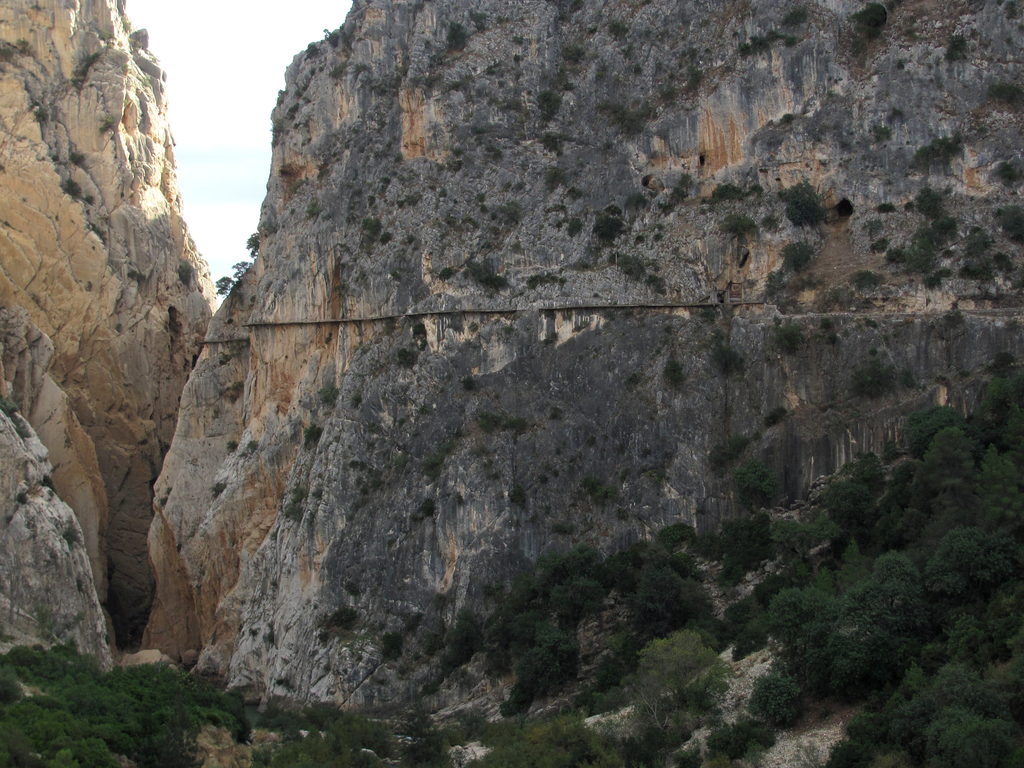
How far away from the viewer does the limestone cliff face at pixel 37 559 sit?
6144 centimetres

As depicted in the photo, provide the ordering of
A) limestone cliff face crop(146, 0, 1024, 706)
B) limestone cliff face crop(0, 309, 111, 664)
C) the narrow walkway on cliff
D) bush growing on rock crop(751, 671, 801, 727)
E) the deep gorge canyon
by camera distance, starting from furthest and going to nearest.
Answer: limestone cliff face crop(146, 0, 1024, 706) → the deep gorge canyon → the narrow walkway on cliff → limestone cliff face crop(0, 309, 111, 664) → bush growing on rock crop(751, 671, 801, 727)

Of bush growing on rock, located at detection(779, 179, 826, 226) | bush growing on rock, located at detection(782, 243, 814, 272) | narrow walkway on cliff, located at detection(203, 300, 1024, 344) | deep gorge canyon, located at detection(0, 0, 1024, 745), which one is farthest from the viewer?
bush growing on rock, located at detection(779, 179, 826, 226)

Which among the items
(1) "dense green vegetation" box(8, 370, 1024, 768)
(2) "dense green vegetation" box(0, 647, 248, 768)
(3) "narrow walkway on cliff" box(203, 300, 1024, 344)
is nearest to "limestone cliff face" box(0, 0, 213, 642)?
(3) "narrow walkway on cliff" box(203, 300, 1024, 344)

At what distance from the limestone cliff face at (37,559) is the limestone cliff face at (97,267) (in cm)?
1121

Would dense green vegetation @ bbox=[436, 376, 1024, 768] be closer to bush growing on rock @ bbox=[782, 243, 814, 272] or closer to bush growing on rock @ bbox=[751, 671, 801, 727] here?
bush growing on rock @ bbox=[751, 671, 801, 727]

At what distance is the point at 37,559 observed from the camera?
208 ft

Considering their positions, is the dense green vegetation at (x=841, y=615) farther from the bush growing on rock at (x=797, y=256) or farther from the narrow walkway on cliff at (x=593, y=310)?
the bush growing on rock at (x=797, y=256)

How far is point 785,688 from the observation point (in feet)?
158

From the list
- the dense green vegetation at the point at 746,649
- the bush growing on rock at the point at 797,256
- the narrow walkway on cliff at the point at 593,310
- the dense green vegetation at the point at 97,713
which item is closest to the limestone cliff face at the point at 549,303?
the narrow walkway on cliff at the point at 593,310

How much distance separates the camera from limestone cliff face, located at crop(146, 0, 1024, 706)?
63188 millimetres

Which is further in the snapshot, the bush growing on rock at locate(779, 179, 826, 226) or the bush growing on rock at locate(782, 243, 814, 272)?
the bush growing on rock at locate(779, 179, 826, 226)

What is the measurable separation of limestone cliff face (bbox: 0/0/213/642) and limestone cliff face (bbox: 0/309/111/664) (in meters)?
11.2

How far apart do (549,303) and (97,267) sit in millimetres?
29356

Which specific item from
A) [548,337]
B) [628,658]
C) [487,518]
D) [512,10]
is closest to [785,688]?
[628,658]
